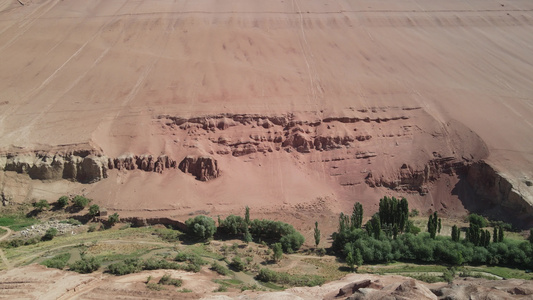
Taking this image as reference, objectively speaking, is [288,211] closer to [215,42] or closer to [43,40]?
[215,42]

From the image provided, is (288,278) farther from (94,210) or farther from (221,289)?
(94,210)

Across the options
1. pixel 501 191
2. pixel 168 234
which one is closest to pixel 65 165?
pixel 168 234

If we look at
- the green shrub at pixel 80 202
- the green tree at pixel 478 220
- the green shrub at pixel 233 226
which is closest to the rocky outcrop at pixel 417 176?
the green tree at pixel 478 220

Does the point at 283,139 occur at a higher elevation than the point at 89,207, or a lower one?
higher

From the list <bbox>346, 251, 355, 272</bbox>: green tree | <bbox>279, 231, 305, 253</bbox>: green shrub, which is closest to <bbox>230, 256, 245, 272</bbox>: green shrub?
<bbox>279, 231, 305, 253</bbox>: green shrub

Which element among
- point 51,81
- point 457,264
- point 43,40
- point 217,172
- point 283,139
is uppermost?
point 43,40

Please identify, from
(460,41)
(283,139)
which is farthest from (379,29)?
(283,139)

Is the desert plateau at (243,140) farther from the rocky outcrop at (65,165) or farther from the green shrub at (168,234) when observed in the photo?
the green shrub at (168,234)
